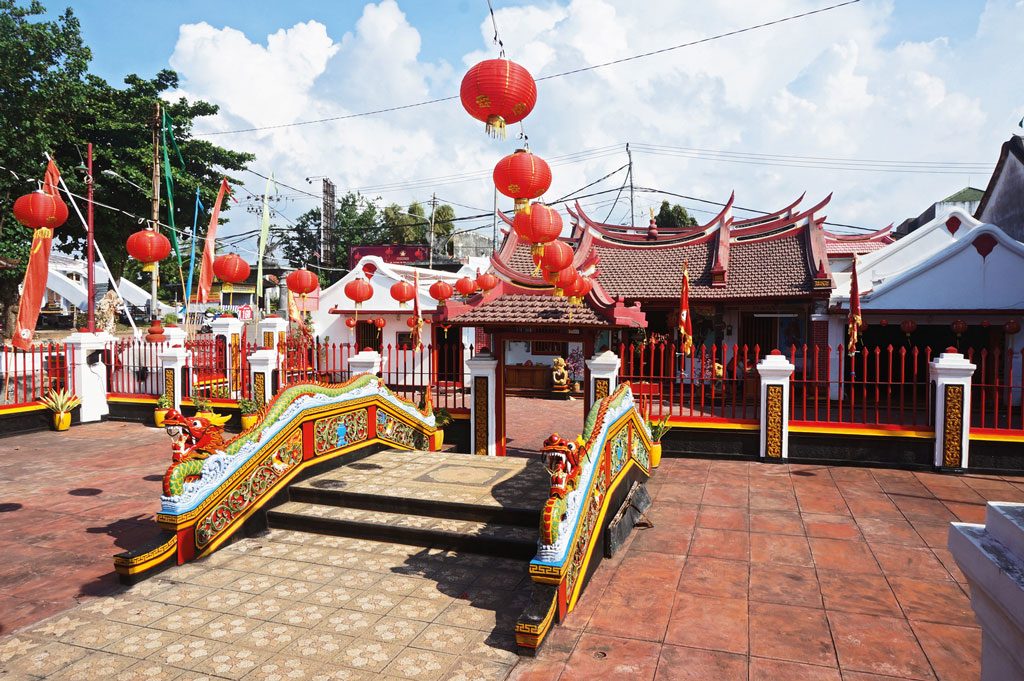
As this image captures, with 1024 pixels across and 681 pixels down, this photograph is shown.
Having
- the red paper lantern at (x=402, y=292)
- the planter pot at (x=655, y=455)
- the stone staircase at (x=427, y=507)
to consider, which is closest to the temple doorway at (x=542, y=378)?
the red paper lantern at (x=402, y=292)

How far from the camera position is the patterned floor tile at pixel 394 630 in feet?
15.3

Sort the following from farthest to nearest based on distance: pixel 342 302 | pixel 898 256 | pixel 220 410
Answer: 1. pixel 342 302
2. pixel 898 256
3. pixel 220 410

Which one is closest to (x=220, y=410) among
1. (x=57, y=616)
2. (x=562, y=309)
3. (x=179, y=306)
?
(x=562, y=309)

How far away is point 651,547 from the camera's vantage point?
265 inches

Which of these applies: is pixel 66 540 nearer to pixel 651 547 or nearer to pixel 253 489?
pixel 253 489

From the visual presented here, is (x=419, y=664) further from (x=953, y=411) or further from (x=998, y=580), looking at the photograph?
(x=953, y=411)

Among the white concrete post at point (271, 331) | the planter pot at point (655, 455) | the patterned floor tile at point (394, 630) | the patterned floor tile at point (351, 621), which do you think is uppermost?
the white concrete post at point (271, 331)

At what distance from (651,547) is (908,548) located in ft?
8.82

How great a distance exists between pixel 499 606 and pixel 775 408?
7130 millimetres

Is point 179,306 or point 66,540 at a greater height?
point 179,306

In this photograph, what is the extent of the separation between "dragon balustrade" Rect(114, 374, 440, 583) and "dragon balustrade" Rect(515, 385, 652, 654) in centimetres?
346

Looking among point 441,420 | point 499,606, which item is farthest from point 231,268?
point 499,606

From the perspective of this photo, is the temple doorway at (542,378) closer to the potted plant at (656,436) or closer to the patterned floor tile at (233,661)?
the potted plant at (656,436)

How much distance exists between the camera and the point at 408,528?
6.53 meters
